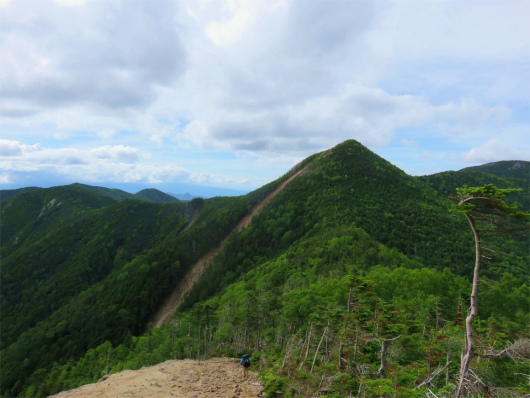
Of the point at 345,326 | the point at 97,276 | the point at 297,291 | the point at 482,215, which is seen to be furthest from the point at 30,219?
the point at 482,215

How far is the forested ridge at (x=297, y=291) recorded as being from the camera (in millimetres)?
17391

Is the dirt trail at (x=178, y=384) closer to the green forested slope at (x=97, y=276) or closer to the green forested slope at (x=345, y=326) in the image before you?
the green forested slope at (x=345, y=326)

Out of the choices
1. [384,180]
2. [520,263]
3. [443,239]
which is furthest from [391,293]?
[384,180]

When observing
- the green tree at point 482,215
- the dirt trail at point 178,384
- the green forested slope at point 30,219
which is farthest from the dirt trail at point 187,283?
the green forested slope at point 30,219

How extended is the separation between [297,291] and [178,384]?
1804cm

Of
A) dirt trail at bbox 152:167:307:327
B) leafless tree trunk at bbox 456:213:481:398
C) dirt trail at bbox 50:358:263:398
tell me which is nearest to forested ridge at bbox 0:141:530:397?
leafless tree trunk at bbox 456:213:481:398

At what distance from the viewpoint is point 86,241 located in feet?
443

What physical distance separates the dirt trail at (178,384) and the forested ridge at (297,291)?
2.47 metres

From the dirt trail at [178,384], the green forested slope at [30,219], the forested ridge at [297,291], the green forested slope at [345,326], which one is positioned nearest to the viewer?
the green forested slope at [345,326]

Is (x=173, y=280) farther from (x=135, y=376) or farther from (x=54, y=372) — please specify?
(x=135, y=376)

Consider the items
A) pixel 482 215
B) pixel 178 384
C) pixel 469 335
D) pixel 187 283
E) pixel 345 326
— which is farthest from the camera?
pixel 187 283

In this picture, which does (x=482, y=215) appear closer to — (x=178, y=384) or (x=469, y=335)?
(x=469, y=335)

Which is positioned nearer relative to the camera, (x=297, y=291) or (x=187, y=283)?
(x=297, y=291)

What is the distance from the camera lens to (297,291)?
33.5m
